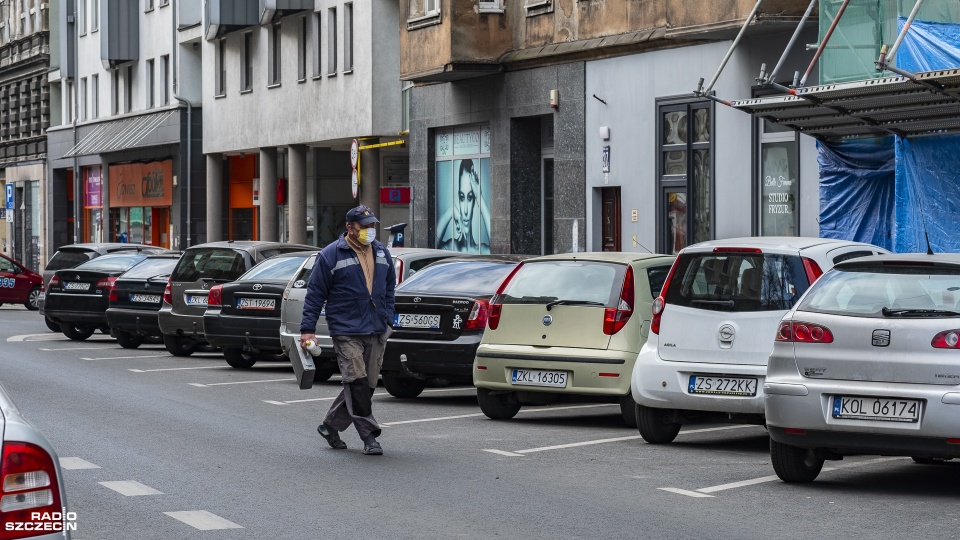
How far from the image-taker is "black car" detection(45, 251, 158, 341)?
26.9m

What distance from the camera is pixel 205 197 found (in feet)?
169

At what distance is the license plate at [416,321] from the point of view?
1605 centimetres

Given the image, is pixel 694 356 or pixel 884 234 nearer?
pixel 694 356

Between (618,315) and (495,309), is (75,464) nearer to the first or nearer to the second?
(495,309)

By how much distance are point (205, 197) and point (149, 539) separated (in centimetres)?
4373

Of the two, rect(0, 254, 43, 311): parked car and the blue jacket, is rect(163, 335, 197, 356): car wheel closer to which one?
the blue jacket

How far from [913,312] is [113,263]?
19782 mm

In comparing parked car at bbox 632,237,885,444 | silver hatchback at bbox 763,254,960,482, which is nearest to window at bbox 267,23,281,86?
parked car at bbox 632,237,885,444

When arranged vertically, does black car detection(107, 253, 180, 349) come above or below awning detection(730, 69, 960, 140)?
below

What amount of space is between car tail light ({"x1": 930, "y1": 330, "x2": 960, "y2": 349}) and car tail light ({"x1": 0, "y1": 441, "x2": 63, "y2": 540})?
6.31 meters

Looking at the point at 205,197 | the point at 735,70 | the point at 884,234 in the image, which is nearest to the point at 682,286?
the point at 884,234

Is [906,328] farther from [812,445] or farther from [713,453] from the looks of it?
[713,453]

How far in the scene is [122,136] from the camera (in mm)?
54781

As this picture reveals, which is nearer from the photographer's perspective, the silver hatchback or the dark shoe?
the silver hatchback
